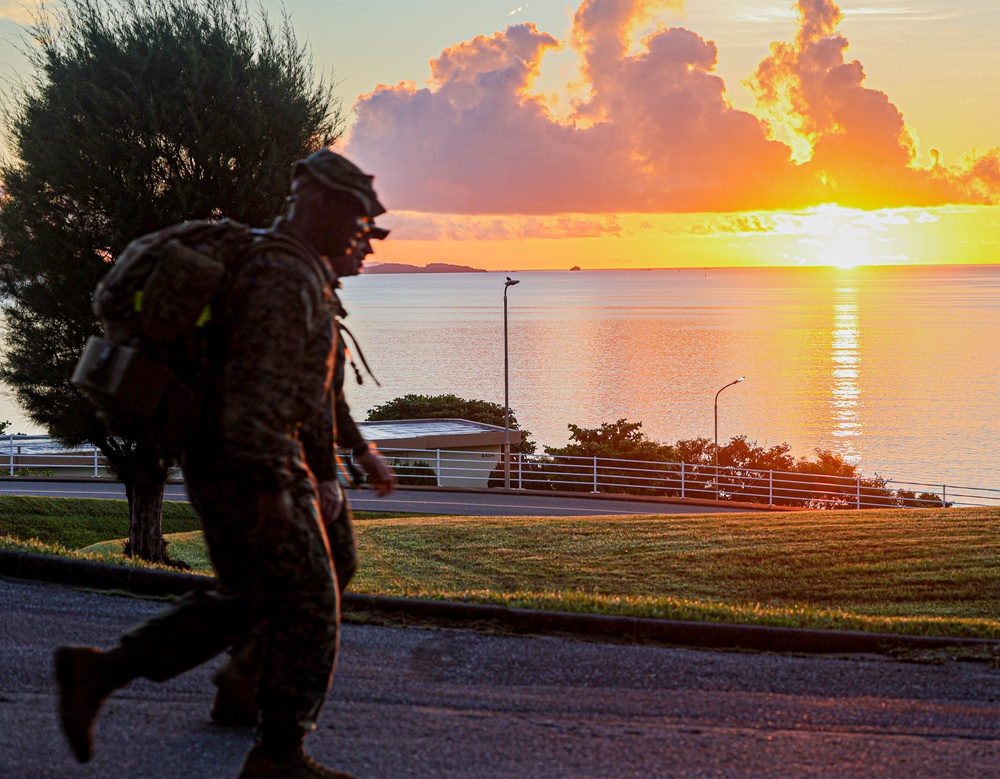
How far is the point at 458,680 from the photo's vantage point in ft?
16.9

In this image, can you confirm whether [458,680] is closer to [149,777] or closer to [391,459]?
[149,777]

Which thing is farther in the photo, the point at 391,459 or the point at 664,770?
the point at 391,459

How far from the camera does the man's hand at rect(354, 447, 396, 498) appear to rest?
427 centimetres

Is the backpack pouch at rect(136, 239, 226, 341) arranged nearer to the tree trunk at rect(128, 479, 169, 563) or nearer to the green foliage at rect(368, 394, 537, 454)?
the tree trunk at rect(128, 479, 169, 563)

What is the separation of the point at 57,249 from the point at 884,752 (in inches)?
442

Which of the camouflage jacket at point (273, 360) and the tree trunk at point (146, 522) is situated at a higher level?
the camouflage jacket at point (273, 360)

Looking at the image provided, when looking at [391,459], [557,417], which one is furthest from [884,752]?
[557,417]

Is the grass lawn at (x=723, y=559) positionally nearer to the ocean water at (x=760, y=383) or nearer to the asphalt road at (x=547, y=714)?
the asphalt road at (x=547, y=714)

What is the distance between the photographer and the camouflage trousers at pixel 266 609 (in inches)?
132

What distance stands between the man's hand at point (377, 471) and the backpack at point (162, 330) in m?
0.91

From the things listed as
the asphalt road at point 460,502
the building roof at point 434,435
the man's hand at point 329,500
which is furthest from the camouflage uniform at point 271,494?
the building roof at point 434,435

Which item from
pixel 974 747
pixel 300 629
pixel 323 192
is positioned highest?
pixel 323 192

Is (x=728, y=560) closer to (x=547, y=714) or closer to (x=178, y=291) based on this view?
(x=547, y=714)

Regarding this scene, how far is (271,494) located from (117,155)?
35.6ft
